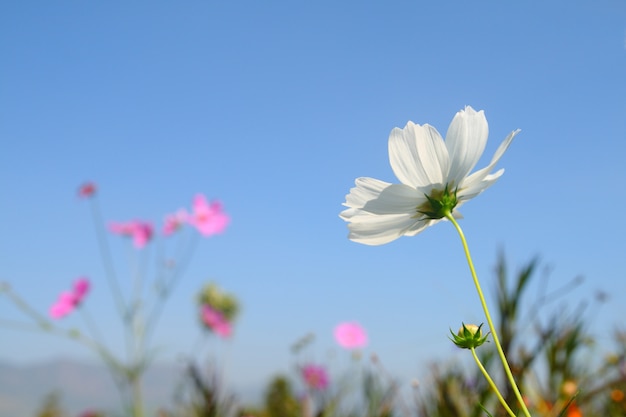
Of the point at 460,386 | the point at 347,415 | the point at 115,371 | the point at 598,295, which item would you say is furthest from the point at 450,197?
the point at 115,371

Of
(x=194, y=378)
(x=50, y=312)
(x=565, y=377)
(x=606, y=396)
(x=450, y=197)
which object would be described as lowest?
(x=606, y=396)

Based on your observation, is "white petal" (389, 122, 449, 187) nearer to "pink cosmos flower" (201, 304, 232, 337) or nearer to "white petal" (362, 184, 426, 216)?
"white petal" (362, 184, 426, 216)

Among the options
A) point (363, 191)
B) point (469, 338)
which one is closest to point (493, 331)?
point (469, 338)

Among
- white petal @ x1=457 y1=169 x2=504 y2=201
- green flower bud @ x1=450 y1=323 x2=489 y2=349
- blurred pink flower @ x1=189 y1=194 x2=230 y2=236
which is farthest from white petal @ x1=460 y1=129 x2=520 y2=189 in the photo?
blurred pink flower @ x1=189 y1=194 x2=230 y2=236

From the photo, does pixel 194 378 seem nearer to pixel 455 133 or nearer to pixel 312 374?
pixel 455 133

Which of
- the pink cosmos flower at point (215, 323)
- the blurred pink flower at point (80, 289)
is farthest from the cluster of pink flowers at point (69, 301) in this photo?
Result: the pink cosmos flower at point (215, 323)

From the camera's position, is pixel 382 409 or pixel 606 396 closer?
pixel 382 409
